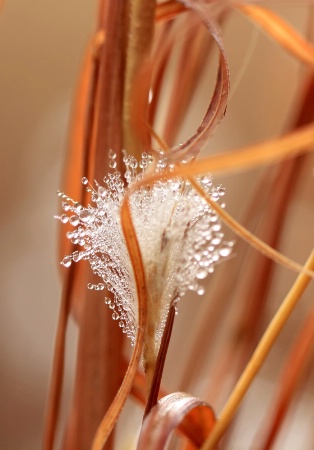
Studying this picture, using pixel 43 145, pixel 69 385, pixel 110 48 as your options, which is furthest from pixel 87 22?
pixel 110 48

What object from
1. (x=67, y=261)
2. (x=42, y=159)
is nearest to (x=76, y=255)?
(x=67, y=261)

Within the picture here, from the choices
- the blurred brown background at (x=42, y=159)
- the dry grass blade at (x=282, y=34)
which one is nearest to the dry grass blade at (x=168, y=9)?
the dry grass blade at (x=282, y=34)

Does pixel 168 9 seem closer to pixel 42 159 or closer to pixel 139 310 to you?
pixel 139 310

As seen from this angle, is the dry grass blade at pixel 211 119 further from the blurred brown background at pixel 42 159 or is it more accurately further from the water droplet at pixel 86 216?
the blurred brown background at pixel 42 159

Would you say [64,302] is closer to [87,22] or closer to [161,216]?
[161,216]

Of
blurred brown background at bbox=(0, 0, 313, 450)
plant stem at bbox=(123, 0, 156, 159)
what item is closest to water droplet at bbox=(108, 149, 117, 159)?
plant stem at bbox=(123, 0, 156, 159)

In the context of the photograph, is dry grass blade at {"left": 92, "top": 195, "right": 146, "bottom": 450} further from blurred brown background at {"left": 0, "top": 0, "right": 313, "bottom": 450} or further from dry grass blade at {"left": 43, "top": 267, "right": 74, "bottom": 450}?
blurred brown background at {"left": 0, "top": 0, "right": 313, "bottom": 450}
